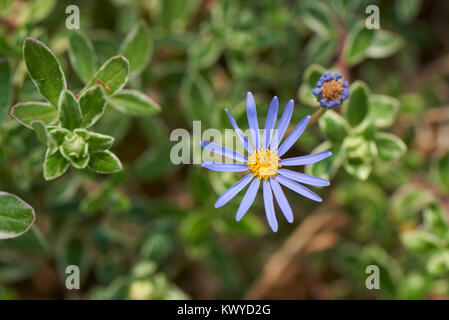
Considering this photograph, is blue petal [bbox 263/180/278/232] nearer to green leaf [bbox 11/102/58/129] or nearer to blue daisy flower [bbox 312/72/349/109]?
blue daisy flower [bbox 312/72/349/109]

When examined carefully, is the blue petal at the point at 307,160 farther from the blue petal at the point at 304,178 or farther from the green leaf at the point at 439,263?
the green leaf at the point at 439,263

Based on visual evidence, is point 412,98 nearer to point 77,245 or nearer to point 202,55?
point 202,55

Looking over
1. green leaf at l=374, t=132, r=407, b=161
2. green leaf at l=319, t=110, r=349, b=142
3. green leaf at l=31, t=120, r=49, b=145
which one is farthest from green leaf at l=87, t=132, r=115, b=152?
green leaf at l=374, t=132, r=407, b=161

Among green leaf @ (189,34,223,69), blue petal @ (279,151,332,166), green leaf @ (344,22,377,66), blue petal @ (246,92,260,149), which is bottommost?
blue petal @ (279,151,332,166)

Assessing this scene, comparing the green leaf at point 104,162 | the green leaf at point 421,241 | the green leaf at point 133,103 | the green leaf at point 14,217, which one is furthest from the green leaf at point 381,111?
the green leaf at point 14,217

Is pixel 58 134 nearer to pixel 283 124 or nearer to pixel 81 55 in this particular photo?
pixel 81 55

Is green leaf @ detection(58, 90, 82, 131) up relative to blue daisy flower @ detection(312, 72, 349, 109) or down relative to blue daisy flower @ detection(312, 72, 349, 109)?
down

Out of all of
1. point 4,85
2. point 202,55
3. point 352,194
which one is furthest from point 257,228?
point 4,85
